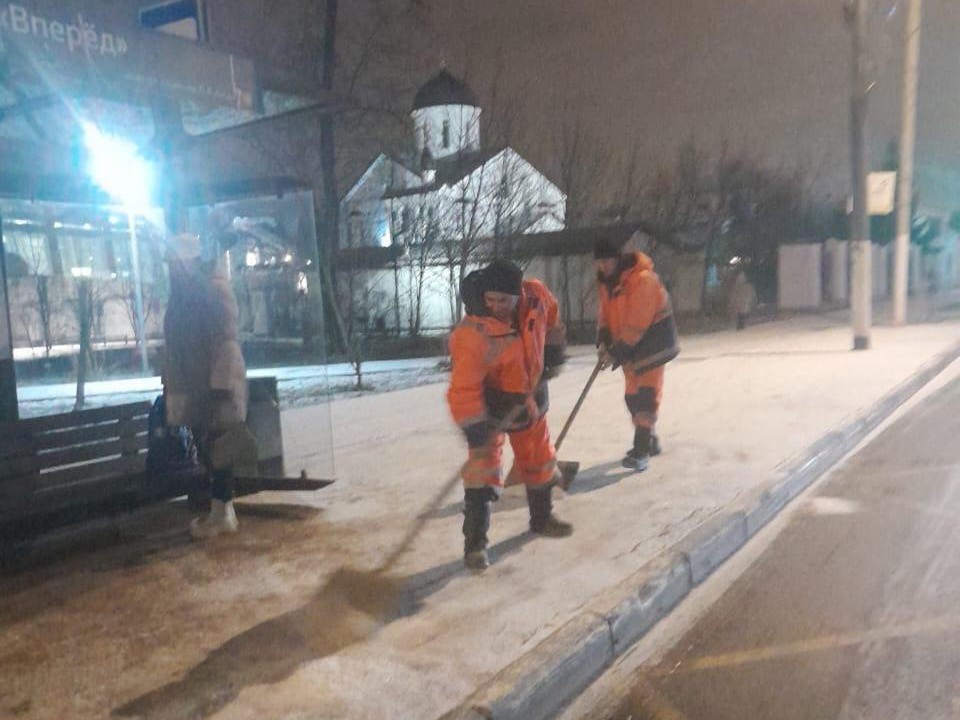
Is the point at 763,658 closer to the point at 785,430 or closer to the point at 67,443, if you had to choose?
the point at 67,443

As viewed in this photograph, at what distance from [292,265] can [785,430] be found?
15.5 feet

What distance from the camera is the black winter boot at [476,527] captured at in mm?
4633

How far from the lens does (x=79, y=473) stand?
5141mm

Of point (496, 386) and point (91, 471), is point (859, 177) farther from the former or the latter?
point (91, 471)

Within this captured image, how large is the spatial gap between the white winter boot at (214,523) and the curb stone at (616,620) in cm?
243

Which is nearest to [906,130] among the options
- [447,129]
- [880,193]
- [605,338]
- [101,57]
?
[880,193]

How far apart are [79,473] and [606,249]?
3.94m

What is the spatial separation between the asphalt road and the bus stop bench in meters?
2.83

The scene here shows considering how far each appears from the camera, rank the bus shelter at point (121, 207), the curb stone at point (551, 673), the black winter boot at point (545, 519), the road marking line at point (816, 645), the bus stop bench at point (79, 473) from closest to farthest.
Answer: the curb stone at point (551, 673), the road marking line at point (816, 645), the bus stop bench at point (79, 473), the bus shelter at point (121, 207), the black winter boot at point (545, 519)

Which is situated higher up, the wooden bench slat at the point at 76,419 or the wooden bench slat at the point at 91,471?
the wooden bench slat at the point at 76,419

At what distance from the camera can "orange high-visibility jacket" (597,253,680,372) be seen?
21.1ft

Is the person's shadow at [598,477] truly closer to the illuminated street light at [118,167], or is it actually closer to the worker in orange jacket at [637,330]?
the worker in orange jacket at [637,330]

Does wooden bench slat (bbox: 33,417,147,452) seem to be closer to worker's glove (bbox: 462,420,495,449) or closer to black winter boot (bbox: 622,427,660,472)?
worker's glove (bbox: 462,420,495,449)

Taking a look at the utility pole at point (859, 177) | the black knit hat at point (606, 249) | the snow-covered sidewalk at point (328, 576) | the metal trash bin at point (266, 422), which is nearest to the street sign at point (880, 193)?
the utility pole at point (859, 177)
